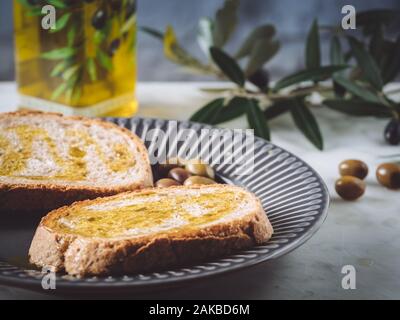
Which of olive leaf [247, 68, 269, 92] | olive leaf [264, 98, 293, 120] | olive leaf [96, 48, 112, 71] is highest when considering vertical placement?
olive leaf [96, 48, 112, 71]

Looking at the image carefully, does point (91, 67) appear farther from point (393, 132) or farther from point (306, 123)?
point (393, 132)

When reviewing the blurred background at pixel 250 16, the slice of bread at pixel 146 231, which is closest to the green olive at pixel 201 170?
the slice of bread at pixel 146 231

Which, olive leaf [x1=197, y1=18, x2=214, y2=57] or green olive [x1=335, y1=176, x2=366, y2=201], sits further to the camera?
olive leaf [x1=197, y1=18, x2=214, y2=57]

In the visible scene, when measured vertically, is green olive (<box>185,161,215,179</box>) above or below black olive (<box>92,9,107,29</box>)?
below

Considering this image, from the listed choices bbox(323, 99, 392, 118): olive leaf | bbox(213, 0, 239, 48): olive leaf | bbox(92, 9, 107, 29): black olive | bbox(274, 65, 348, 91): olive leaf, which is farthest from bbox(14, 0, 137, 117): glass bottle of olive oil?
bbox(323, 99, 392, 118): olive leaf

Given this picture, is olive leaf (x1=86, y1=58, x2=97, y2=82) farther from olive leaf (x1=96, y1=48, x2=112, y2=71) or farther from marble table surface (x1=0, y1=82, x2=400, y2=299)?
marble table surface (x1=0, y1=82, x2=400, y2=299)

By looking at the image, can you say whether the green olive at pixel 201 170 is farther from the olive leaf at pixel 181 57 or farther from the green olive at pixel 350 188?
the olive leaf at pixel 181 57

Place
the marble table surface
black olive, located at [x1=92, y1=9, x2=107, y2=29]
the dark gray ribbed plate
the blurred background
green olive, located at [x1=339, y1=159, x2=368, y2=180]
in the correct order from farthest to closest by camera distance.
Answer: the blurred background → black olive, located at [x1=92, y1=9, x2=107, y2=29] → green olive, located at [x1=339, y1=159, x2=368, y2=180] → the marble table surface → the dark gray ribbed plate
